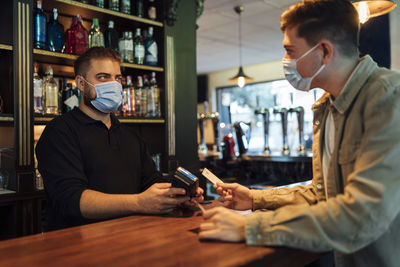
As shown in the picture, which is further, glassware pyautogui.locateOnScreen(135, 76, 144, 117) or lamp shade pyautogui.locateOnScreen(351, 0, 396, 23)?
glassware pyautogui.locateOnScreen(135, 76, 144, 117)

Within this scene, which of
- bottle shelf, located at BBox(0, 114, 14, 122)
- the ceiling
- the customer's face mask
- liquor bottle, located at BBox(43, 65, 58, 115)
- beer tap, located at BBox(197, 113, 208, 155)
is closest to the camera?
the customer's face mask

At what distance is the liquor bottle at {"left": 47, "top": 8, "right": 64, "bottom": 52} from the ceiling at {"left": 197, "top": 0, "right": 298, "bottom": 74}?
95.4 inches

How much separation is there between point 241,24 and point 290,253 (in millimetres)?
5404

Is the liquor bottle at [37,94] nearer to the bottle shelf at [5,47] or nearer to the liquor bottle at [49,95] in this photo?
the liquor bottle at [49,95]

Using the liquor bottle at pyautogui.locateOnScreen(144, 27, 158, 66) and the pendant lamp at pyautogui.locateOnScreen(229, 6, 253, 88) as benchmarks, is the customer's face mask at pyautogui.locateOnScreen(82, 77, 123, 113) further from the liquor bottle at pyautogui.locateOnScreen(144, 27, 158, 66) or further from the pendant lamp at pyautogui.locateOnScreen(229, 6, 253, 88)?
the pendant lamp at pyautogui.locateOnScreen(229, 6, 253, 88)

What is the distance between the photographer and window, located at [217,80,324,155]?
29.5 feet

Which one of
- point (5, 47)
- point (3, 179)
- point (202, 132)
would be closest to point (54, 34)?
point (5, 47)

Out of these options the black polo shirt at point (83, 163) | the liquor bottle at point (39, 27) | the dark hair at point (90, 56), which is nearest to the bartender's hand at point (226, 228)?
the black polo shirt at point (83, 163)

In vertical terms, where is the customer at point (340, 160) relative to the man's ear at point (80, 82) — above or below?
below

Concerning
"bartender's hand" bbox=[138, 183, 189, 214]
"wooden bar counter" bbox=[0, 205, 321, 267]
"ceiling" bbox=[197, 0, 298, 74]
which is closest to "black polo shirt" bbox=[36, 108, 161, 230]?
"bartender's hand" bbox=[138, 183, 189, 214]

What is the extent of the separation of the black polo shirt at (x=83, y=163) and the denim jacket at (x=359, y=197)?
889mm

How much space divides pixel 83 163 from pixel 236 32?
516cm

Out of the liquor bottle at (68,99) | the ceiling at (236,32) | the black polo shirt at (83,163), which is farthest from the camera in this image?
the ceiling at (236,32)

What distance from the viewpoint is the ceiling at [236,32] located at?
16.4 feet
